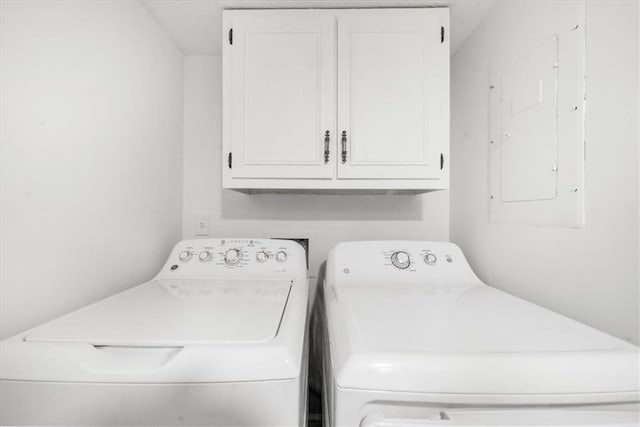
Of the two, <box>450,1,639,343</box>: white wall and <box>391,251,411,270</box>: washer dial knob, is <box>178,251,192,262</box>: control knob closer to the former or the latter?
<box>391,251,411,270</box>: washer dial knob

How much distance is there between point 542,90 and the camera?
1045mm

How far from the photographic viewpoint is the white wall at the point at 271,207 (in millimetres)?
1696

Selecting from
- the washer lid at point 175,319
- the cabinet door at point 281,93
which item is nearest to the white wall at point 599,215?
the cabinet door at point 281,93

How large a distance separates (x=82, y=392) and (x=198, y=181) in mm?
1291

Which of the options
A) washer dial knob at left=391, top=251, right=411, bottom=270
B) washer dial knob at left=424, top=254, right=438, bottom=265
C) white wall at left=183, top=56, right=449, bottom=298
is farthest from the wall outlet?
washer dial knob at left=424, top=254, right=438, bottom=265

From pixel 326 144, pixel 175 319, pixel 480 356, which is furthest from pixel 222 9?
pixel 480 356

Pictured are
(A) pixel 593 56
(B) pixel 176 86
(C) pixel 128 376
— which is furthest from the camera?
(B) pixel 176 86

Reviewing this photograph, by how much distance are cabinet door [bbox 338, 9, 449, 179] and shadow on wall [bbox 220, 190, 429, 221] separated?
1.37 ft

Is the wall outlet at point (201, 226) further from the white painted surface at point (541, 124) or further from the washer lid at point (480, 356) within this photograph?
the white painted surface at point (541, 124)

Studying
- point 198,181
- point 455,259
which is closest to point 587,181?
point 455,259

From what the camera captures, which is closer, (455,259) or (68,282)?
(68,282)

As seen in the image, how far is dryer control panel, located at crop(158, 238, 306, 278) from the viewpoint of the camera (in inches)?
52.0

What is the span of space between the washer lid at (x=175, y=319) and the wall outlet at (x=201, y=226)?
621mm

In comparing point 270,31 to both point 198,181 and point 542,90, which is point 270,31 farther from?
point 542,90
